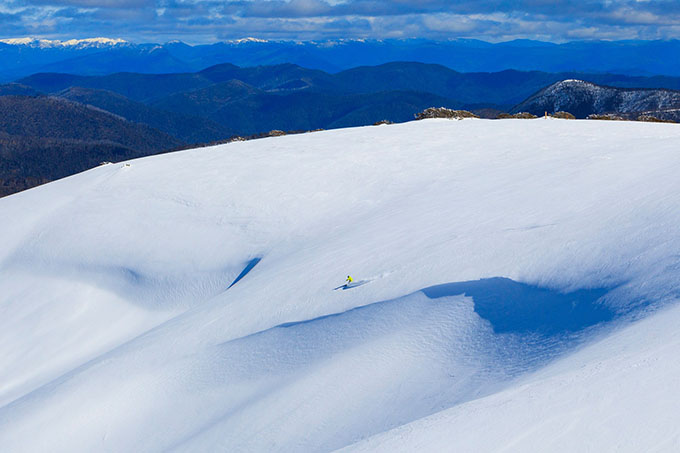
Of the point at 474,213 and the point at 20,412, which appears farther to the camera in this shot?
the point at 474,213

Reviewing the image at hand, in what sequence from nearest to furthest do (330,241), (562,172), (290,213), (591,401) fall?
(591,401), (330,241), (562,172), (290,213)

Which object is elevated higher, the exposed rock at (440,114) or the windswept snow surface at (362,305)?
the exposed rock at (440,114)

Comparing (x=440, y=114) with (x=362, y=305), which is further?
(x=440, y=114)

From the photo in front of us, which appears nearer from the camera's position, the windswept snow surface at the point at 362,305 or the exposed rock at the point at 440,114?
the windswept snow surface at the point at 362,305

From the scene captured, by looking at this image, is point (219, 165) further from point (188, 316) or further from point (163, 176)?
point (188, 316)

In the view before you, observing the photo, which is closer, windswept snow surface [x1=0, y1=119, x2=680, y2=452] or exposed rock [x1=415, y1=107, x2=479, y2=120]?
windswept snow surface [x1=0, y1=119, x2=680, y2=452]

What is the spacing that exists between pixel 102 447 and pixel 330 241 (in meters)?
10.3

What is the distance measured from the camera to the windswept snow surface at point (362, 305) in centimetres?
880

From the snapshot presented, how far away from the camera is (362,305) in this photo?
1457 cm

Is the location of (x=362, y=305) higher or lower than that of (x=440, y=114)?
lower

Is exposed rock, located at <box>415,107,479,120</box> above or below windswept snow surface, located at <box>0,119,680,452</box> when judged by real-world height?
above

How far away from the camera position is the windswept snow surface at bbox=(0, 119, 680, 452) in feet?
28.9

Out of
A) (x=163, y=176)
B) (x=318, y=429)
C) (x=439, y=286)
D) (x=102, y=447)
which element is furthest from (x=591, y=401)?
(x=163, y=176)

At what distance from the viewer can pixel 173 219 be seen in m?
25.5
